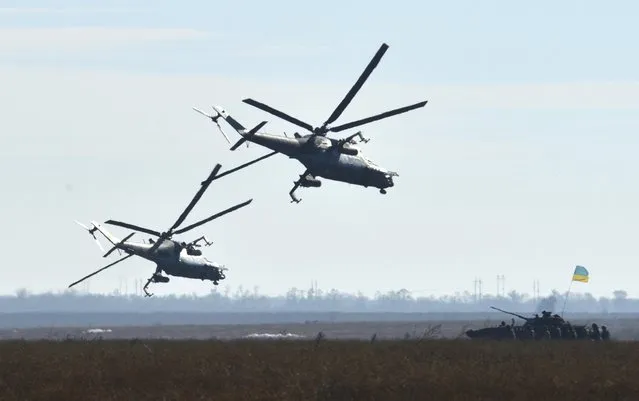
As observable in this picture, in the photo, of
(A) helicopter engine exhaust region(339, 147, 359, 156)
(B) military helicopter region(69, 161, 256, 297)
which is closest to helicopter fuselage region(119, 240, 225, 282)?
(B) military helicopter region(69, 161, 256, 297)

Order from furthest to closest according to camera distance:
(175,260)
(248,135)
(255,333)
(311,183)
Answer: (255,333) < (175,260) < (311,183) < (248,135)

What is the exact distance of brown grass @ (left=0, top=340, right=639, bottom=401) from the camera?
3772 cm

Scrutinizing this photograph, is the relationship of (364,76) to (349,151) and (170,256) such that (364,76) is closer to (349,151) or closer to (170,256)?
(349,151)

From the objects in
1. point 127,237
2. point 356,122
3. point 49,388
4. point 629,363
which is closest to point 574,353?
point 629,363

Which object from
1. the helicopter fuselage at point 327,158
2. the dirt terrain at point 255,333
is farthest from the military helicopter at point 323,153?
the dirt terrain at point 255,333

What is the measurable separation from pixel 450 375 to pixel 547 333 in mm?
26635

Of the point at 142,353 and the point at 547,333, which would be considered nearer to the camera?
the point at 142,353

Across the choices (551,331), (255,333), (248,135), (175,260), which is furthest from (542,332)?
(255,333)

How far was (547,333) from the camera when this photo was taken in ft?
217

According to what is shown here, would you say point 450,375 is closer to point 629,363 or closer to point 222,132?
point 629,363

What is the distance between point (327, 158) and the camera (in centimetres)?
5816

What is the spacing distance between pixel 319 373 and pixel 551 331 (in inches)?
1075

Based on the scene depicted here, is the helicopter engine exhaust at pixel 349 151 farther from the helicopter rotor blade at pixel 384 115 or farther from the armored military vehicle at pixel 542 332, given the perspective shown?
the armored military vehicle at pixel 542 332

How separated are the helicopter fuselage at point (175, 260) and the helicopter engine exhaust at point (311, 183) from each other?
83.0ft
